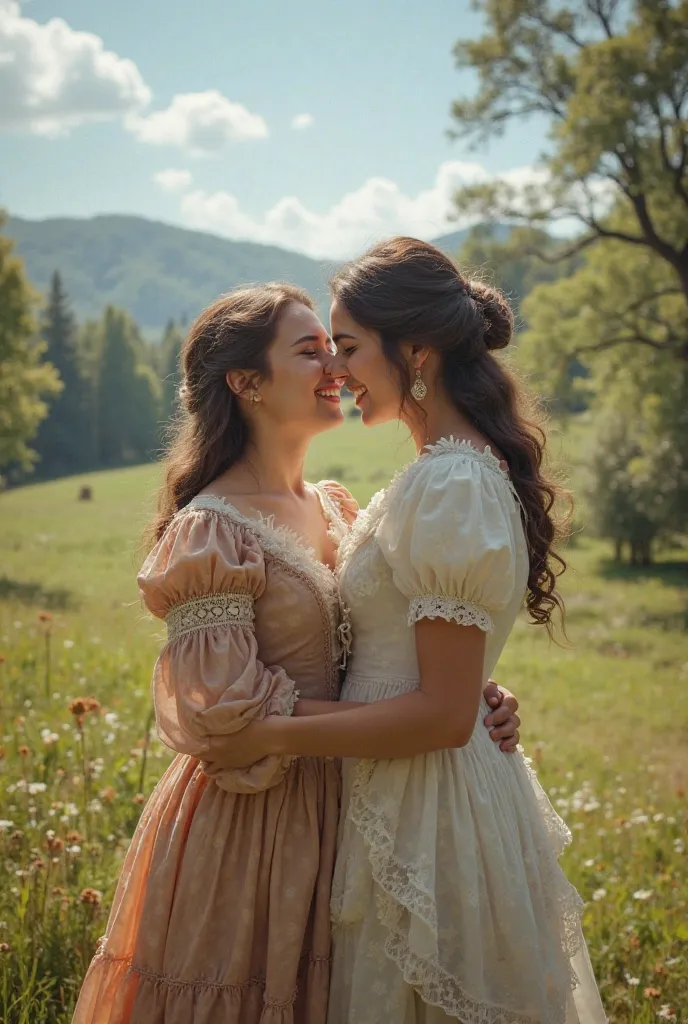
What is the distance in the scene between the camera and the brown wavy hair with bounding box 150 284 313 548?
124 inches

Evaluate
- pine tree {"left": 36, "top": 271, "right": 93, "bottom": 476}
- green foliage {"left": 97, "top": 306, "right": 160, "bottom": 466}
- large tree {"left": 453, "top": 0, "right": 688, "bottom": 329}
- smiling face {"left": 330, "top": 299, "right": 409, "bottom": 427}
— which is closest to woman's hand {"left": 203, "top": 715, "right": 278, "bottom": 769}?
smiling face {"left": 330, "top": 299, "right": 409, "bottom": 427}

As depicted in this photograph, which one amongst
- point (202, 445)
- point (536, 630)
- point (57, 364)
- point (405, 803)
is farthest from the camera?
point (57, 364)

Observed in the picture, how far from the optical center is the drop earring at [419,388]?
9.05 feet

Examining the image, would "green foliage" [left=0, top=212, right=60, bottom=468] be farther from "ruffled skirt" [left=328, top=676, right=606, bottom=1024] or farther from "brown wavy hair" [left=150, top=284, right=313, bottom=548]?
"ruffled skirt" [left=328, top=676, right=606, bottom=1024]

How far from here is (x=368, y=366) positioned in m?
2.77

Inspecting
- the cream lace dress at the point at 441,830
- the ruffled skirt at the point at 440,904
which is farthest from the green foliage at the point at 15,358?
the ruffled skirt at the point at 440,904

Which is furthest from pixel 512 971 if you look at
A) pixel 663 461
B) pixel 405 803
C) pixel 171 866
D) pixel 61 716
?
pixel 663 461

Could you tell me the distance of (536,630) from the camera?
634 inches

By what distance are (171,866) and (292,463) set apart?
1.41m

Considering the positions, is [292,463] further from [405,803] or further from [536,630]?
[536,630]

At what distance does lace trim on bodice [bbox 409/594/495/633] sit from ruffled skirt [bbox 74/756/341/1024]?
0.72 m

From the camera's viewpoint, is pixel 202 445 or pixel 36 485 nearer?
pixel 202 445

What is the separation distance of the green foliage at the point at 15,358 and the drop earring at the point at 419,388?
1646 cm

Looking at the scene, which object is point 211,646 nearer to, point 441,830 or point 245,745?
point 245,745
